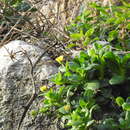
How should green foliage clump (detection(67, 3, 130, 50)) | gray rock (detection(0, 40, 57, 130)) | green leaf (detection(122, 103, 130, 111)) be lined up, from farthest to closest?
green foliage clump (detection(67, 3, 130, 50)) < gray rock (detection(0, 40, 57, 130)) < green leaf (detection(122, 103, 130, 111))

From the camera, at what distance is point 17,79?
2.17 metres

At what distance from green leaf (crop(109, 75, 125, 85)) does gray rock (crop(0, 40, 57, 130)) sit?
1.68 feet

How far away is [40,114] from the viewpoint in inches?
77.3

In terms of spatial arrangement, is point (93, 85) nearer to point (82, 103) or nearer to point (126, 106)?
point (82, 103)

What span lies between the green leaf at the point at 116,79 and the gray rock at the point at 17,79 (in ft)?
1.68

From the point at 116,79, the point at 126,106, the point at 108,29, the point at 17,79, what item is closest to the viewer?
the point at 126,106

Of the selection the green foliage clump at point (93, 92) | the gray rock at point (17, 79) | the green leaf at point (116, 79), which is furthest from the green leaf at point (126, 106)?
the gray rock at point (17, 79)

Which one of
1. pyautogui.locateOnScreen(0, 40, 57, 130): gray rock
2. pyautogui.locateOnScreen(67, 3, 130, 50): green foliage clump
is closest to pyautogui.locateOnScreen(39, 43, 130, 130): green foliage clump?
pyautogui.locateOnScreen(0, 40, 57, 130): gray rock

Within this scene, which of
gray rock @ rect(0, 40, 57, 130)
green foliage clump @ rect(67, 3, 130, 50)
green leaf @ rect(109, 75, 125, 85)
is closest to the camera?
green leaf @ rect(109, 75, 125, 85)

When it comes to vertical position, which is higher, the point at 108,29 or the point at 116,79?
the point at 108,29

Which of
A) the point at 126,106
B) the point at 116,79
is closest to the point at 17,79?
the point at 116,79

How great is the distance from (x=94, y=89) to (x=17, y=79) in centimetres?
60

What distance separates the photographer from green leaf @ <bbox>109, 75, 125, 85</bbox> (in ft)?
5.82

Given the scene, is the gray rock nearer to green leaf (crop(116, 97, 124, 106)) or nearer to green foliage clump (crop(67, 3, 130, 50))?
green foliage clump (crop(67, 3, 130, 50))
